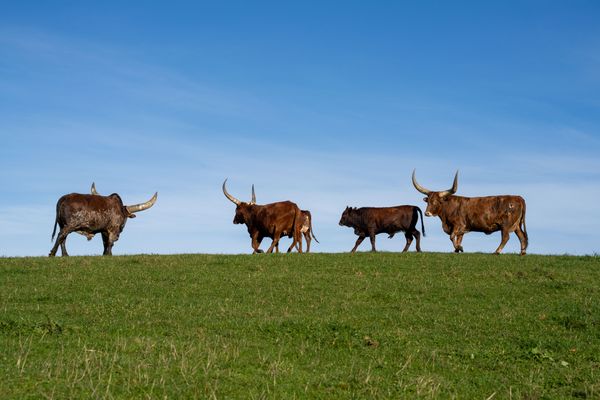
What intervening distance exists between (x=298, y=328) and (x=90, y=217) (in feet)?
45.1

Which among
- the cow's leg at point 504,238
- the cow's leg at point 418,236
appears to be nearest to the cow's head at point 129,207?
the cow's leg at point 418,236

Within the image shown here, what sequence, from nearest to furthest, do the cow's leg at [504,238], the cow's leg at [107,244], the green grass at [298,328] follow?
the green grass at [298,328] → the cow's leg at [504,238] → the cow's leg at [107,244]

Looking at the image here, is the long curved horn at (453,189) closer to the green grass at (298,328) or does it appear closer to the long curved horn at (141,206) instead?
the green grass at (298,328)

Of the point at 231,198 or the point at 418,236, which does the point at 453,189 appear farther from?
the point at 231,198

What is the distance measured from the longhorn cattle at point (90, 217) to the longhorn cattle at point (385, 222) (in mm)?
8289

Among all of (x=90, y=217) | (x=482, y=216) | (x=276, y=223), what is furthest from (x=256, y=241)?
(x=482, y=216)

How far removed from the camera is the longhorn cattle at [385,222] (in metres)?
27.0

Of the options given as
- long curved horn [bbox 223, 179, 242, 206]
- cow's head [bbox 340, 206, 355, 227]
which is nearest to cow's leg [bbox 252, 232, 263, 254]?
long curved horn [bbox 223, 179, 242, 206]

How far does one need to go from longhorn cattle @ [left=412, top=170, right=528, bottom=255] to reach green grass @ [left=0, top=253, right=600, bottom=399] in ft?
12.8

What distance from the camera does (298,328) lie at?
38.1ft

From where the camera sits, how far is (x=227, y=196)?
29172 mm

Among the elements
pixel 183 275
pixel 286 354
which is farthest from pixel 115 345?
pixel 183 275

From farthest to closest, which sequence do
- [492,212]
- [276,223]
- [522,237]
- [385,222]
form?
[385,222]
[276,223]
[492,212]
[522,237]

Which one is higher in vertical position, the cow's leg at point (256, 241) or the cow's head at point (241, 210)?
the cow's head at point (241, 210)
